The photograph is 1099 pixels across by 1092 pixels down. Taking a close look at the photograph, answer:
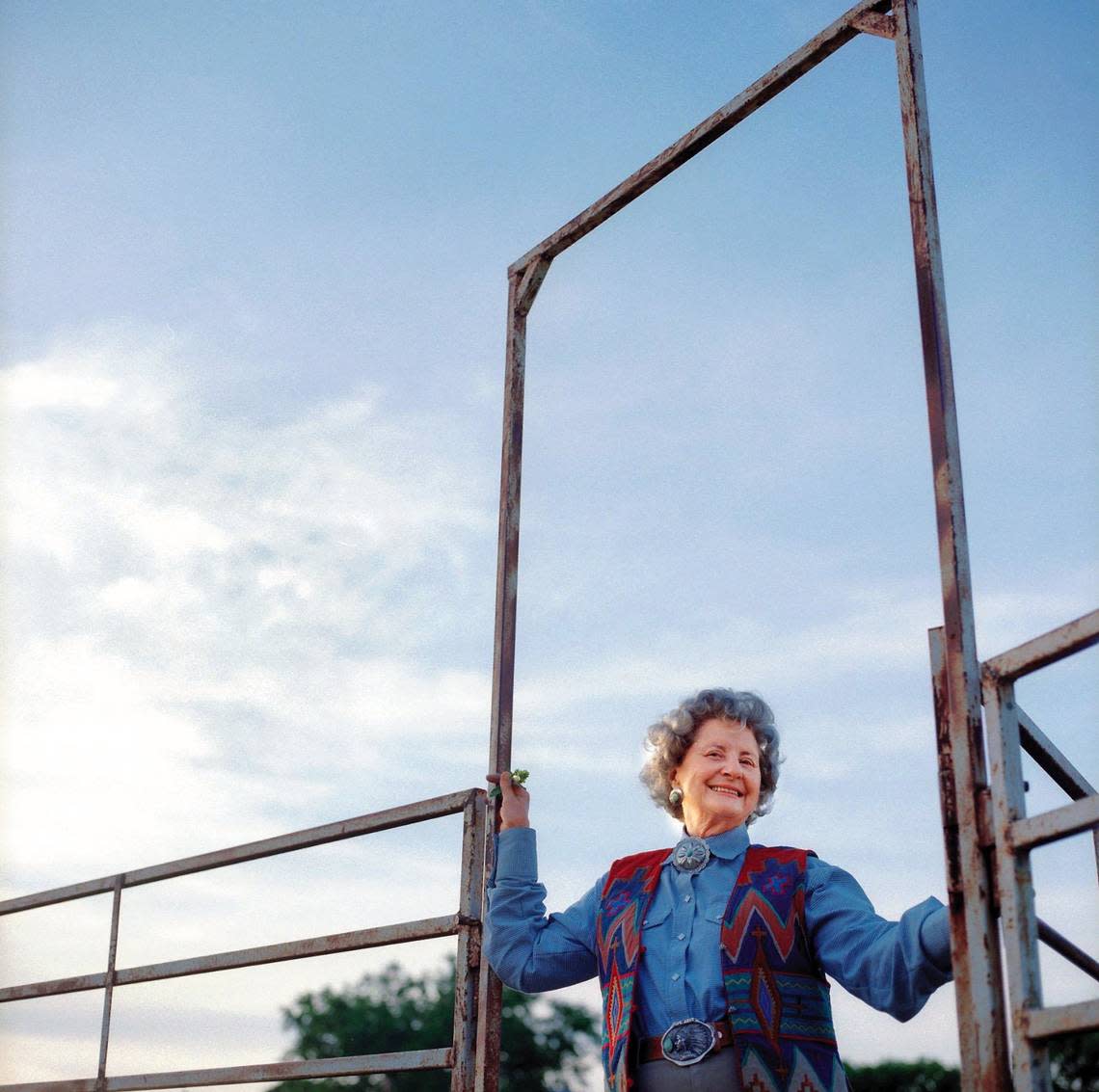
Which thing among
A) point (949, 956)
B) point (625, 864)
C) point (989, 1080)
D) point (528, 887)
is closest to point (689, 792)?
point (625, 864)

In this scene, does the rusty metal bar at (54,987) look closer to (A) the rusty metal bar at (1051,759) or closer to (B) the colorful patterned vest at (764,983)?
(B) the colorful patterned vest at (764,983)

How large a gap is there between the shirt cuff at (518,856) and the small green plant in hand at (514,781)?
0.12 metres

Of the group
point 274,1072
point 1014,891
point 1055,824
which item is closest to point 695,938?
point 1014,891

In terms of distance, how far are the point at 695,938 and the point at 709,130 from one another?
2088 millimetres

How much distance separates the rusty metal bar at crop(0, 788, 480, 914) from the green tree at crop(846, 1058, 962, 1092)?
27.5m

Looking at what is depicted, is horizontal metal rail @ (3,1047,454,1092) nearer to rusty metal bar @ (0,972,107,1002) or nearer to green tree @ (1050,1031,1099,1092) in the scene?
rusty metal bar @ (0,972,107,1002)

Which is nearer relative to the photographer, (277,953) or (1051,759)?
(1051,759)

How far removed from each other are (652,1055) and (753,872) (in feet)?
1.51

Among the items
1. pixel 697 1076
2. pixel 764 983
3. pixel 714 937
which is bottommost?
pixel 697 1076

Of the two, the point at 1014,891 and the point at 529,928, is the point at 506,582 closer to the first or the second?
the point at 529,928

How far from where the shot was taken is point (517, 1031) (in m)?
34.8

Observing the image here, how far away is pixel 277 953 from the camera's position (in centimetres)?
400

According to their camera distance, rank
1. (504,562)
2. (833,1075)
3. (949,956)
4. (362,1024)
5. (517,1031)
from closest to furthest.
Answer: (949,956), (833,1075), (504,562), (517,1031), (362,1024)

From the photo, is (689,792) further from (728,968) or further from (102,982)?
(102,982)
